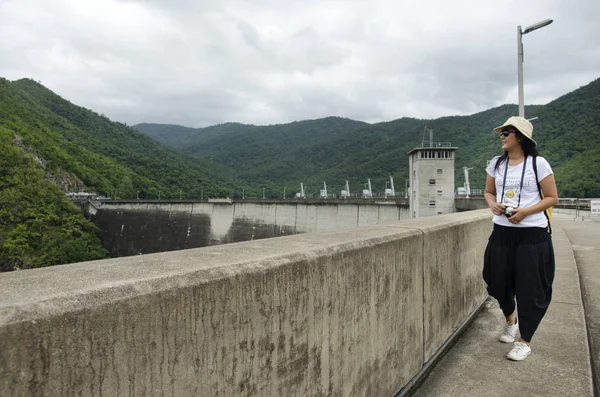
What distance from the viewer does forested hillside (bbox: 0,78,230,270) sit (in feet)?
165

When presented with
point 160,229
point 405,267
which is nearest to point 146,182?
point 160,229

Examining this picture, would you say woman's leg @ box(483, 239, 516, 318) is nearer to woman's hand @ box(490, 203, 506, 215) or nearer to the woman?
the woman

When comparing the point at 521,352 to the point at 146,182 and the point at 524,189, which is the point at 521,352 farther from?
the point at 146,182

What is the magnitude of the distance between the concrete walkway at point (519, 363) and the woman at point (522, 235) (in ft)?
0.62

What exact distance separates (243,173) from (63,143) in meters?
74.2

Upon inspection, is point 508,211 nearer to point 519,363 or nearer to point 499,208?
point 499,208

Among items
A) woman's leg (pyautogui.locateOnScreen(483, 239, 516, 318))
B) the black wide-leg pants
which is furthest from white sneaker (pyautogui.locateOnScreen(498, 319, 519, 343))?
the black wide-leg pants

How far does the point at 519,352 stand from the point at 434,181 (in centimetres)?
3102

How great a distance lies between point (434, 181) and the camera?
32.4 meters

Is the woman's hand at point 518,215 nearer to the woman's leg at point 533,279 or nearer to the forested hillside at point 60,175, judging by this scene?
the woman's leg at point 533,279

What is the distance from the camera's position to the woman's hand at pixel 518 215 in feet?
9.40

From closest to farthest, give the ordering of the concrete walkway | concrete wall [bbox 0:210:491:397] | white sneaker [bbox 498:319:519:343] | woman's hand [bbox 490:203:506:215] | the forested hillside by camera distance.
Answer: concrete wall [bbox 0:210:491:397] < the concrete walkway < woman's hand [bbox 490:203:506:215] < white sneaker [bbox 498:319:519:343] < the forested hillside

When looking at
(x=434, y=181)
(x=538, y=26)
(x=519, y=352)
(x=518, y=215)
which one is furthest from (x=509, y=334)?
(x=434, y=181)

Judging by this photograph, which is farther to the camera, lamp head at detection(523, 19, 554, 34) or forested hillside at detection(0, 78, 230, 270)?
forested hillside at detection(0, 78, 230, 270)
